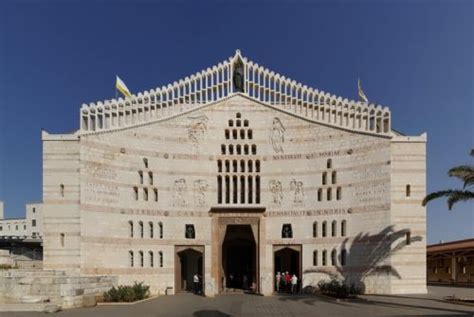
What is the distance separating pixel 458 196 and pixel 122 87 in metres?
25.3

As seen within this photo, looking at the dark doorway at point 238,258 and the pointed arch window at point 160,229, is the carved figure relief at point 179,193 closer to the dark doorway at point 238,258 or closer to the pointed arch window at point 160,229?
the pointed arch window at point 160,229

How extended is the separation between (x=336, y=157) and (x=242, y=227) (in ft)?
34.9

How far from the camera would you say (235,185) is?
111 feet

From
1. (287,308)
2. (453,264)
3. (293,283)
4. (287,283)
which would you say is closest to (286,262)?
(287,283)

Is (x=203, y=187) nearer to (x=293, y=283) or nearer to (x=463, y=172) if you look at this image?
(x=293, y=283)

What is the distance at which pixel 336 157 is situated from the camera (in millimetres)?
32531

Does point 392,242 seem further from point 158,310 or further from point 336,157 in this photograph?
point 158,310

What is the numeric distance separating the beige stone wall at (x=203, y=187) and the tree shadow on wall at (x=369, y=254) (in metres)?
0.14

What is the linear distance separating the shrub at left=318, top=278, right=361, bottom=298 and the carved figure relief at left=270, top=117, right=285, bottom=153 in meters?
10.6

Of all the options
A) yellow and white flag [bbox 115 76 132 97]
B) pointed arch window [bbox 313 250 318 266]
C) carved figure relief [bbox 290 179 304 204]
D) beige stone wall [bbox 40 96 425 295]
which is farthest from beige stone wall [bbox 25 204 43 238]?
pointed arch window [bbox 313 250 318 266]

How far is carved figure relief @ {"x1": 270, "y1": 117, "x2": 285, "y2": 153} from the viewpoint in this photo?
111 ft

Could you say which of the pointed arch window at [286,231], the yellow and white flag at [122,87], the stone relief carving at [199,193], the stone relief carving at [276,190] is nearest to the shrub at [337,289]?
the pointed arch window at [286,231]

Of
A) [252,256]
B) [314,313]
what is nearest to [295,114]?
[252,256]

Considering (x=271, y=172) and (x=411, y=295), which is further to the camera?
(x=271, y=172)
